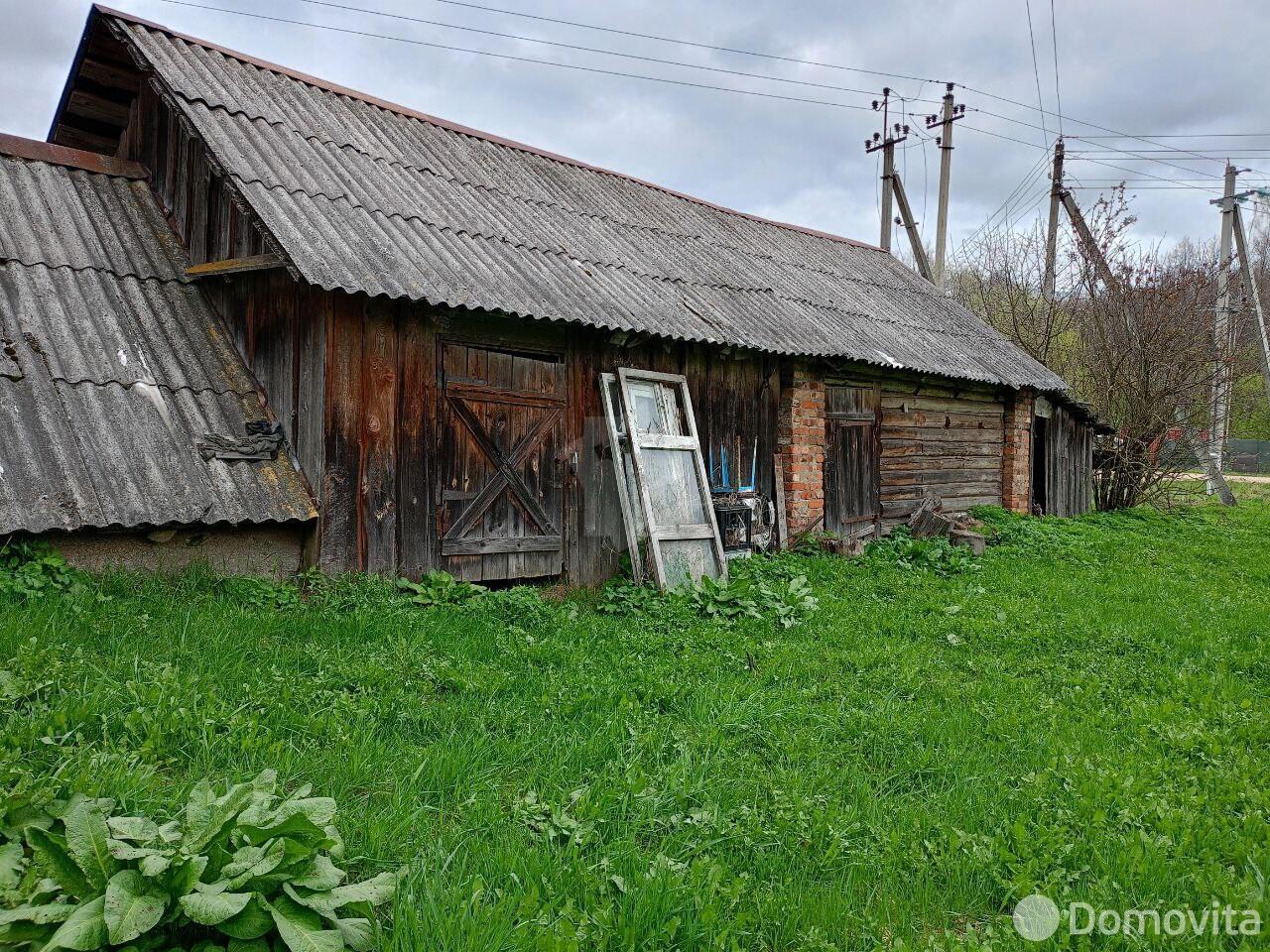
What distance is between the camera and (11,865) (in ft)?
6.63

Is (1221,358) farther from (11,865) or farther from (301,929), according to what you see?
(11,865)

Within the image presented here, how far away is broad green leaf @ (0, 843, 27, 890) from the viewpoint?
6.48 ft

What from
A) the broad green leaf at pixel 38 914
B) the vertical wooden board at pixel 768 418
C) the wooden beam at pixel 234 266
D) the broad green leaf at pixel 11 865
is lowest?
the broad green leaf at pixel 38 914

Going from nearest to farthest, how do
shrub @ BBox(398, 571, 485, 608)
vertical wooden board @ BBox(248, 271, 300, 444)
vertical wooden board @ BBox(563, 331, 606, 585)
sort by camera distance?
shrub @ BBox(398, 571, 485, 608)
vertical wooden board @ BBox(248, 271, 300, 444)
vertical wooden board @ BBox(563, 331, 606, 585)

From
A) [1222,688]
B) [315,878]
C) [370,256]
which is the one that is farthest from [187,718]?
[1222,688]

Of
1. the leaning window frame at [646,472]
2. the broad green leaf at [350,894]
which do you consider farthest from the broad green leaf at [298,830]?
the leaning window frame at [646,472]

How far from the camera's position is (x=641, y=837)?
9.42ft

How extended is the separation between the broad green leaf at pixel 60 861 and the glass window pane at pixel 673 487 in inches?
196

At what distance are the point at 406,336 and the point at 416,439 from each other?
0.75 meters

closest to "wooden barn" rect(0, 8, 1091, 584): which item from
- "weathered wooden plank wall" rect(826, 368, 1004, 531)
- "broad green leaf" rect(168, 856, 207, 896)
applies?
"weathered wooden plank wall" rect(826, 368, 1004, 531)

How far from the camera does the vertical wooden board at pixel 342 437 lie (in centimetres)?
553

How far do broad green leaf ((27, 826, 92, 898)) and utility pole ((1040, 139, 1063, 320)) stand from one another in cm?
1957

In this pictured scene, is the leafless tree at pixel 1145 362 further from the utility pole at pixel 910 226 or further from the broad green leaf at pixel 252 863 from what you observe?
the broad green leaf at pixel 252 863

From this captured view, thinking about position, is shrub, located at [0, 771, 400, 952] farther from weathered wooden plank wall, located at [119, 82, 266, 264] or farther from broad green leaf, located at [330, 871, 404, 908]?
weathered wooden plank wall, located at [119, 82, 266, 264]
